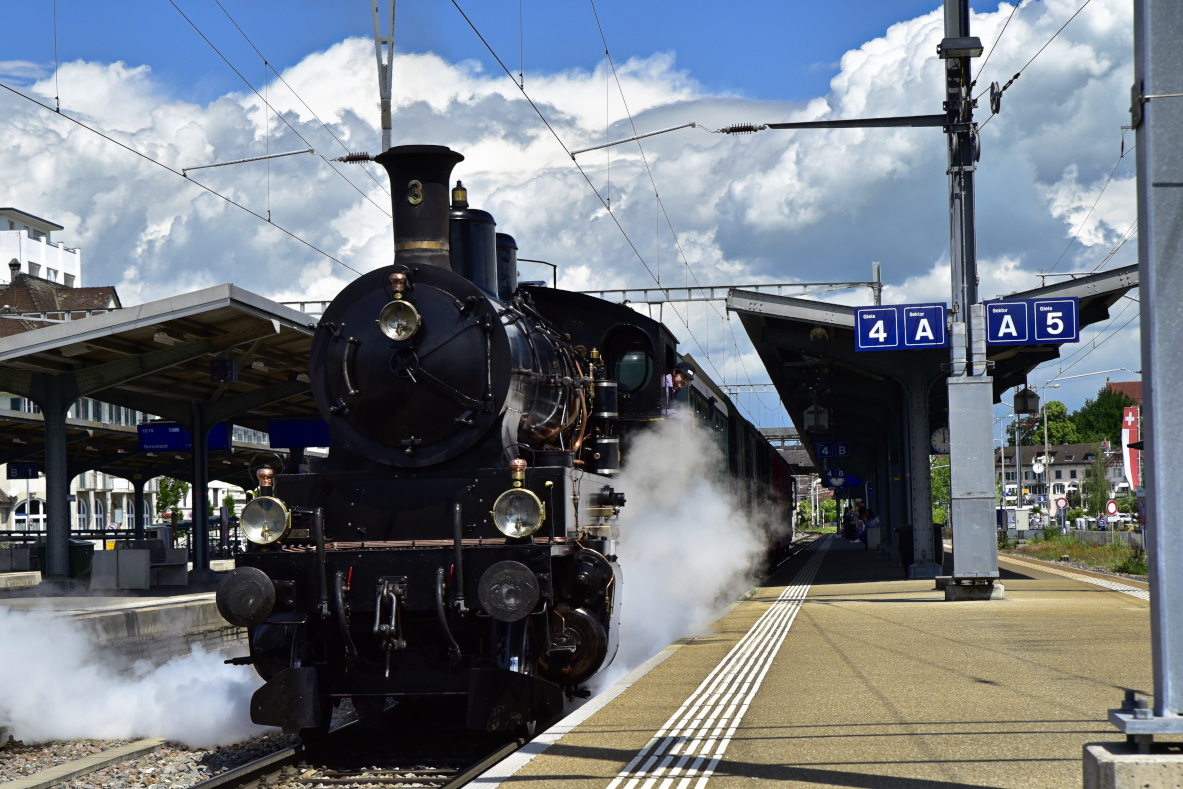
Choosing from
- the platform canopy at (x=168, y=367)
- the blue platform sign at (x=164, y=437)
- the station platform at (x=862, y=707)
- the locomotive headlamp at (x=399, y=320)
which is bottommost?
the station platform at (x=862, y=707)

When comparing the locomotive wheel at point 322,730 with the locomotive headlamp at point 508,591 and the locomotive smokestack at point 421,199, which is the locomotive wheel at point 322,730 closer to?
the locomotive headlamp at point 508,591

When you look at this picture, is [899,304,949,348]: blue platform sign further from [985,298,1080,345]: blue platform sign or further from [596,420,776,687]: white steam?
[596,420,776,687]: white steam

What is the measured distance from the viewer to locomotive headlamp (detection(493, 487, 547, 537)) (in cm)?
664

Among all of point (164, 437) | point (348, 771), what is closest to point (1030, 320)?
point (348, 771)

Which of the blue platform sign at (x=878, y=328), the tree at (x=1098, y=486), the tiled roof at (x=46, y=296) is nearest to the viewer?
the blue platform sign at (x=878, y=328)

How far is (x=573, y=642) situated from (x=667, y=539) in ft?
13.0

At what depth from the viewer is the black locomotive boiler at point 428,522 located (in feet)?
21.6

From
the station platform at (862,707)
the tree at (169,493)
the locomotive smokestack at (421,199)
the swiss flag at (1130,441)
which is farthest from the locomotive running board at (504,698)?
the tree at (169,493)

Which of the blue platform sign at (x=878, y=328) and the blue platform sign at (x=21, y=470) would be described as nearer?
the blue platform sign at (x=878, y=328)

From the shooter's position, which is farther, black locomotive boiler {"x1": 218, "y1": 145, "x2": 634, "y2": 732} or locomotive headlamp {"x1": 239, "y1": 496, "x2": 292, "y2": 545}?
locomotive headlamp {"x1": 239, "y1": 496, "x2": 292, "y2": 545}

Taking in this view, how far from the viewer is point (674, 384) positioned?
10.5 m

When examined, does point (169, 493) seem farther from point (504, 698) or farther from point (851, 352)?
point (504, 698)

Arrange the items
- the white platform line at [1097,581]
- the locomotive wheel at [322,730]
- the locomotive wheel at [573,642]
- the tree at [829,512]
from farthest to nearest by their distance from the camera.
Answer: the tree at [829,512] < the white platform line at [1097,581] < the locomotive wheel at [573,642] < the locomotive wheel at [322,730]

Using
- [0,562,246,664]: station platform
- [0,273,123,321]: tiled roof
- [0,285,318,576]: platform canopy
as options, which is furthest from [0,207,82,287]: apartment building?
[0,562,246,664]: station platform
